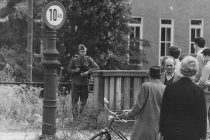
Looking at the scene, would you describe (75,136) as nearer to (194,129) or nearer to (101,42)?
(194,129)

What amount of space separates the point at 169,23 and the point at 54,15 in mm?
→ 18593

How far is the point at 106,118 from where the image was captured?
1345 centimetres

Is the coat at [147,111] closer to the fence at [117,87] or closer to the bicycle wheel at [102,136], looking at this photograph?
the bicycle wheel at [102,136]

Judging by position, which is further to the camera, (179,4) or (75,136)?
(179,4)

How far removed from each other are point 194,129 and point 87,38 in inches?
622

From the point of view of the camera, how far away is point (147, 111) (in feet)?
27.9

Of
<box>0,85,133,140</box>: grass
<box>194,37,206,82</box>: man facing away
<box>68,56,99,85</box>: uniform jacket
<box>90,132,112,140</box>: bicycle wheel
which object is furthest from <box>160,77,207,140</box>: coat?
<box>68,56,99,85</box>: uniform jacket

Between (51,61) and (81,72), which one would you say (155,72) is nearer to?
(51,61)

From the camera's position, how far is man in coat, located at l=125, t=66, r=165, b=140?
8461 millimetres

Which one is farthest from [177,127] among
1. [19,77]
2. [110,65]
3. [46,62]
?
[19,77]

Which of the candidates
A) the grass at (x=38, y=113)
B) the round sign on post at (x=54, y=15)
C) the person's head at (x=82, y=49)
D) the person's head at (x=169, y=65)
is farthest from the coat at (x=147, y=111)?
the person's head at (x=82, y=49)

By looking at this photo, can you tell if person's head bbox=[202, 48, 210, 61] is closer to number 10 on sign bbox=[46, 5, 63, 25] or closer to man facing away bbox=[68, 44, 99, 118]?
number 10 on sign bbox=[46, 5, 63, 25]

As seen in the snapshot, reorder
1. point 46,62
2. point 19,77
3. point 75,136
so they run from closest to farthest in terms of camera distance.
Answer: point 75,136 < point 46,62 < point 19,77

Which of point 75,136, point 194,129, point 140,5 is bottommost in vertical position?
point 75,136
